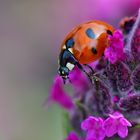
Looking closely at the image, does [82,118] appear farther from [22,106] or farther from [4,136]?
[22,106]

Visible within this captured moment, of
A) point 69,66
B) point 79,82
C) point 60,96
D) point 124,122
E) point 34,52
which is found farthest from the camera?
point 34,52

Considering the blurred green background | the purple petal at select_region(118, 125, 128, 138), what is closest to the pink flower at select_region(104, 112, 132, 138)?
the purple petal at select_region(118, 125, 128, 138)

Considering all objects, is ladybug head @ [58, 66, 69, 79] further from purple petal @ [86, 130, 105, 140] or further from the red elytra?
purple petal @ [86, 130, 105, 140]

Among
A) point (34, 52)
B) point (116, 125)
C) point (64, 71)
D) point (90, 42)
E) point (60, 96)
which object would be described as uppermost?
point (90, 42)

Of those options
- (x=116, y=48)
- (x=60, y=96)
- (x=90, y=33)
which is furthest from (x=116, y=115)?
(x=60, y=96)

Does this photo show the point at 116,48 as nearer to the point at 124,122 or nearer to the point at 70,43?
the point at 70,43
